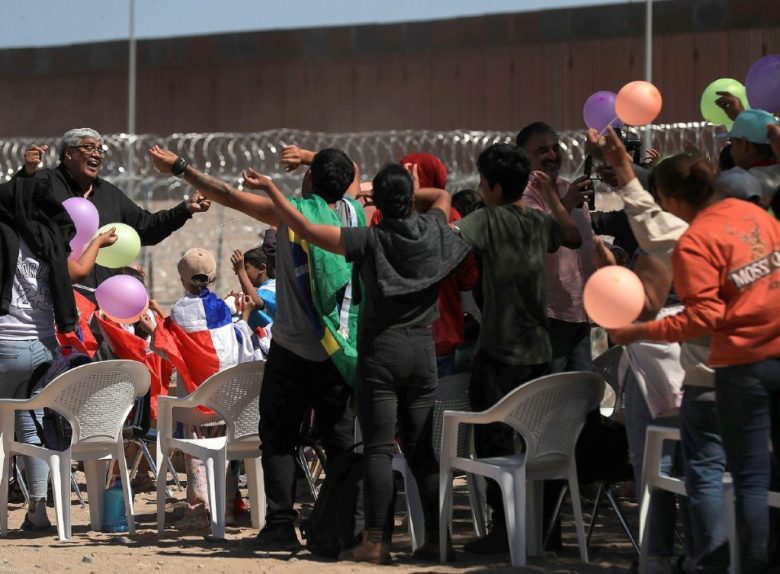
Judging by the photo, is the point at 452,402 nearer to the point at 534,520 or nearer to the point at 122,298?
the point at 534,520

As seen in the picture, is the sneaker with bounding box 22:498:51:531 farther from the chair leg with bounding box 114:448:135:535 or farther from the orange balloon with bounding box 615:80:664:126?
the orange balloon with bounding box 615:80:664:126

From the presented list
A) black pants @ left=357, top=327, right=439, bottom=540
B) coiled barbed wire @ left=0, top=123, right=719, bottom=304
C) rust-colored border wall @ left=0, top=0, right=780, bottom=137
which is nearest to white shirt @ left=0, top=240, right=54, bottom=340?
black pants @ left=357, top=327, right=439, bottom=540

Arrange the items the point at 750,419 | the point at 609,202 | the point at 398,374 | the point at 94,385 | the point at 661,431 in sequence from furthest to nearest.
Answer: the point at 609,202 → the point at 94,385 → the point at 398,374 → the point at 661,431 → the point at 750,419

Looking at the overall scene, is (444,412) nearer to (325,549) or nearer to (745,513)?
(325,549)

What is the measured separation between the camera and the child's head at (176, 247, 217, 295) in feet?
23.4

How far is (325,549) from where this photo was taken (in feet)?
19.5

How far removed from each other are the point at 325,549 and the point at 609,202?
18.0 meters

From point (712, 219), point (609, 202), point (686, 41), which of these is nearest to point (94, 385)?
point (712, 219)

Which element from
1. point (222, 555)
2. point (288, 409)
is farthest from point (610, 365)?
point (222, 555)

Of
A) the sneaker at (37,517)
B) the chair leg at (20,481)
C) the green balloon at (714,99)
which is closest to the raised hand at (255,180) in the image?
the sneaker at (37,517)

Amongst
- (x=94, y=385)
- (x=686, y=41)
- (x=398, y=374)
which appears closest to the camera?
(x=398, y=374)

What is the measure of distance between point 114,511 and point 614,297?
3.09 m

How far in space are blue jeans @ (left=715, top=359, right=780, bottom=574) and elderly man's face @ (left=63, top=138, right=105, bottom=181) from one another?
4.38 meters

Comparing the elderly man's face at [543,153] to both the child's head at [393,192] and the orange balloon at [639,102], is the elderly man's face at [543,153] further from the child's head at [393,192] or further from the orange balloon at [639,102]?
the child's head at [393,192]
